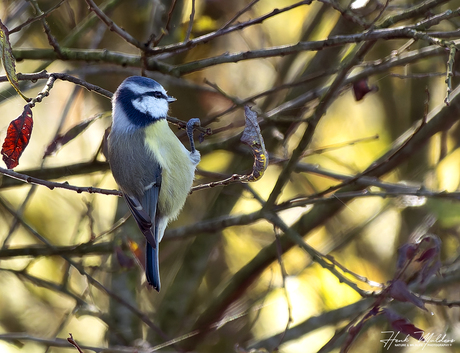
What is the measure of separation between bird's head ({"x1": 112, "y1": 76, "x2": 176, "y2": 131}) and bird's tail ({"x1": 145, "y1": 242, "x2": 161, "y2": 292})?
0.48 m

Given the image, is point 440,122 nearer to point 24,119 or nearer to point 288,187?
point 288,187

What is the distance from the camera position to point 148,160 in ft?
6.29

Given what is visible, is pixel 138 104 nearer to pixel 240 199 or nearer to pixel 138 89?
pixel 138 89

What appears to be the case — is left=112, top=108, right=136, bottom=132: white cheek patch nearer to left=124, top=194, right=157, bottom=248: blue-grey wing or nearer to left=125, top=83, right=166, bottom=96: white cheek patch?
left=125, top=83, right=166, bottom=96: white cheek patch

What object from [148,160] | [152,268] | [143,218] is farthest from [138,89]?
[152,268]

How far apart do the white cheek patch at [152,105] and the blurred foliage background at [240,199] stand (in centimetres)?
13

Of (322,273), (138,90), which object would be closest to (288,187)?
(322,273)

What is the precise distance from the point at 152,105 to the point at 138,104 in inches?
2.2

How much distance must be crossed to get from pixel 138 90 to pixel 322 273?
5.45 ft

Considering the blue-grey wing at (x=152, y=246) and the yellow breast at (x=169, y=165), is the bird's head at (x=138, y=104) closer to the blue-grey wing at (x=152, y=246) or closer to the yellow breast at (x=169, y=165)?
the yellow breast at (x=169, y=165)

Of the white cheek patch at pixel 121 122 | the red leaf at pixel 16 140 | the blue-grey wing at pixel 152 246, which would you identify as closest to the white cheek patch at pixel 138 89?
the white cheek patch at pixel 121 122

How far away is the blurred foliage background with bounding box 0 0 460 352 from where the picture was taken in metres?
2.30

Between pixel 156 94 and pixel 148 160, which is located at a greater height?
pixel 156 94

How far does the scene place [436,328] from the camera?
8.54 ft
